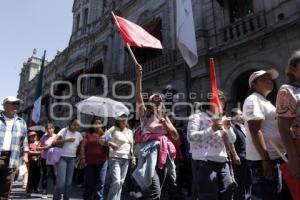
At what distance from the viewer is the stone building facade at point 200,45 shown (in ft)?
30.4

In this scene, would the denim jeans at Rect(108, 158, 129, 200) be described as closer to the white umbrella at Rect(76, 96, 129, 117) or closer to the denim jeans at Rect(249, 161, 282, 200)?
the denim jeans at Rect(249, 161, 282, 200)

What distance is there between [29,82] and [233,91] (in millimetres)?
31735

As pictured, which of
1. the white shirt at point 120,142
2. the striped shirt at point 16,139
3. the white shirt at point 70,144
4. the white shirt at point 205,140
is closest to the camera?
the white shirt at point 205,140

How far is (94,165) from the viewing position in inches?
233

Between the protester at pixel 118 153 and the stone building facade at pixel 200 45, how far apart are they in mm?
2090

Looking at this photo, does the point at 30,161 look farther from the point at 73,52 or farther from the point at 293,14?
the point at 73,52

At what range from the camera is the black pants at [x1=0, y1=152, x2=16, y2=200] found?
447cm

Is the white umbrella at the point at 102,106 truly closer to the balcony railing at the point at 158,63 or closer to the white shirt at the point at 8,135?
the balcony railing at the point at 158,63

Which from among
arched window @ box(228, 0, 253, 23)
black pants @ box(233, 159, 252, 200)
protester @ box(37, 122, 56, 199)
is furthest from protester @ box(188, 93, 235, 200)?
arched window @ box(228, 0, 253, 23)

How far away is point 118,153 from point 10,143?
5.77 ft

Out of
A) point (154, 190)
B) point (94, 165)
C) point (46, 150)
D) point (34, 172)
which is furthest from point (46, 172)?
point (154, 190)

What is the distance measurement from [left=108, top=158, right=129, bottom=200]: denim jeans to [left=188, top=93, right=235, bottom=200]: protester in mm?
1977

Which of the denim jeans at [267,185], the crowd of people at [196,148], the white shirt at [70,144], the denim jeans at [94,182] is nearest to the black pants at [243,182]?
the crowd of people at [196,148]

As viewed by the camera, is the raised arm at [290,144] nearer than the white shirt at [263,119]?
Yes
